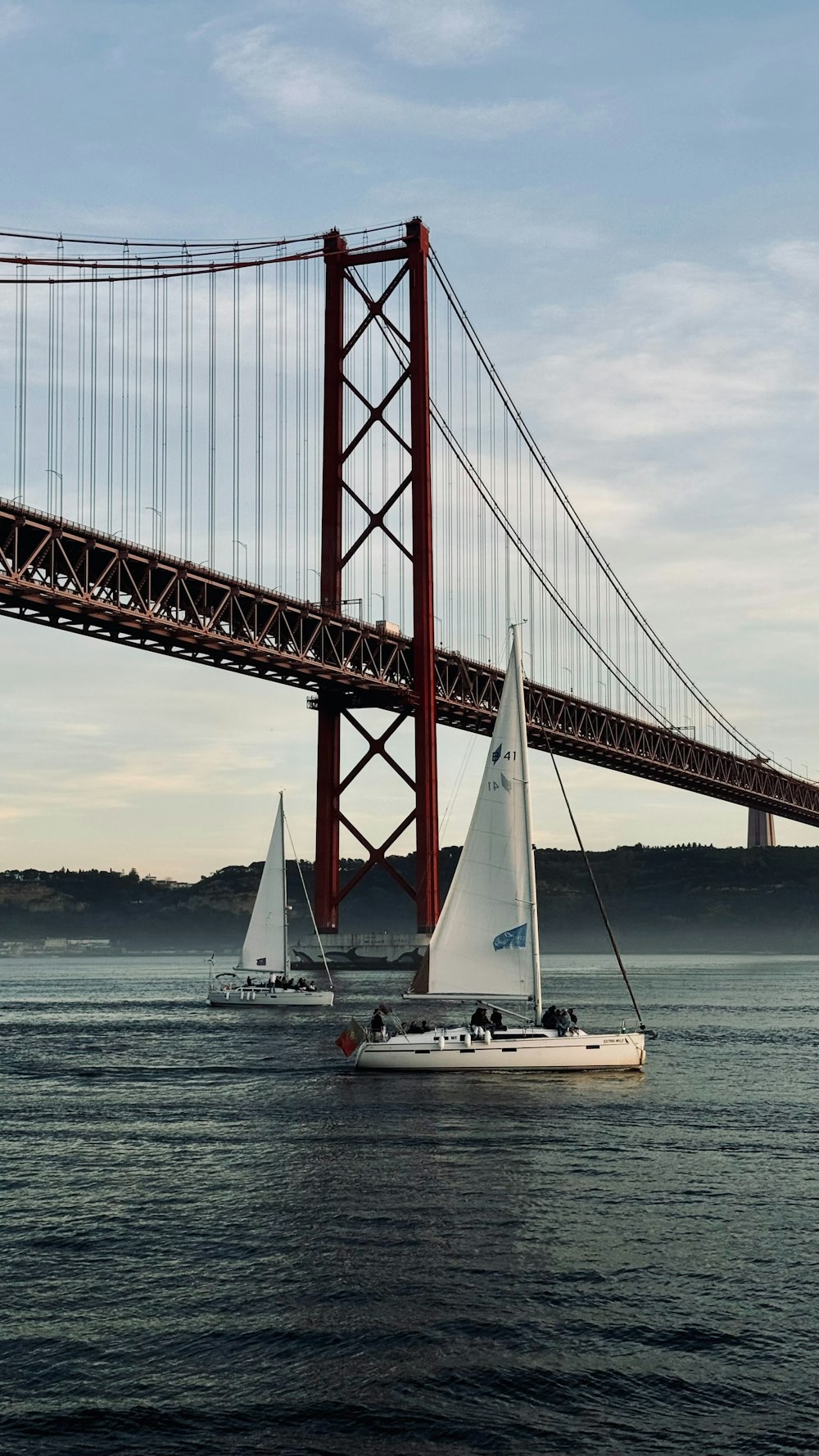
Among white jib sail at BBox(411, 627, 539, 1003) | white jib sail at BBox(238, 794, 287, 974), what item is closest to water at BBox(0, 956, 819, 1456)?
white jib sail at BBox(411, 627, 539, 1003)

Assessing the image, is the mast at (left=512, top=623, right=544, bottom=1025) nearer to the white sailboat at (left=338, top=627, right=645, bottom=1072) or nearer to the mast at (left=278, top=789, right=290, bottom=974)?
the white sailboat at (left=338, top=627, right=645, bottom=1072)

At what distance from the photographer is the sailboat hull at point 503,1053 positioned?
3322 cm

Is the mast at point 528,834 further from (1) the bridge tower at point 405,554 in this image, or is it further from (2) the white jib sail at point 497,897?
(1) the bridge tower at point 405,554

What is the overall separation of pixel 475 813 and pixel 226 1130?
11617 millimetres

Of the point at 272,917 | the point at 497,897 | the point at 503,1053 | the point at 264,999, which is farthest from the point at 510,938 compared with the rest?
the point at 272,917

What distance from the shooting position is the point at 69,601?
57.8 metres

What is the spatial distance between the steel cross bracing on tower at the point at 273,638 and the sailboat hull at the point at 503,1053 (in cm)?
2739

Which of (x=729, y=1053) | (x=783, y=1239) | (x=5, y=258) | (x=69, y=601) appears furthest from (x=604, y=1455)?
(x=5, y=258)

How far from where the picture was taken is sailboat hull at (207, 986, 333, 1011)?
201 feet

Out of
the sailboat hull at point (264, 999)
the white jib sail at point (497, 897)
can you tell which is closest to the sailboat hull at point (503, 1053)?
the white jib sail at point (497, 897)

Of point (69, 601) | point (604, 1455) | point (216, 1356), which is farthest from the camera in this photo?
point (69, 601)

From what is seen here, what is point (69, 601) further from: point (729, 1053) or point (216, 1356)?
point (216, 1356)

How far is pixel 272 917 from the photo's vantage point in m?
66.2

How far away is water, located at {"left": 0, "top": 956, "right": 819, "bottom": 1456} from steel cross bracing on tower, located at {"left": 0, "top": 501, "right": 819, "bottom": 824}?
28.1 meters
